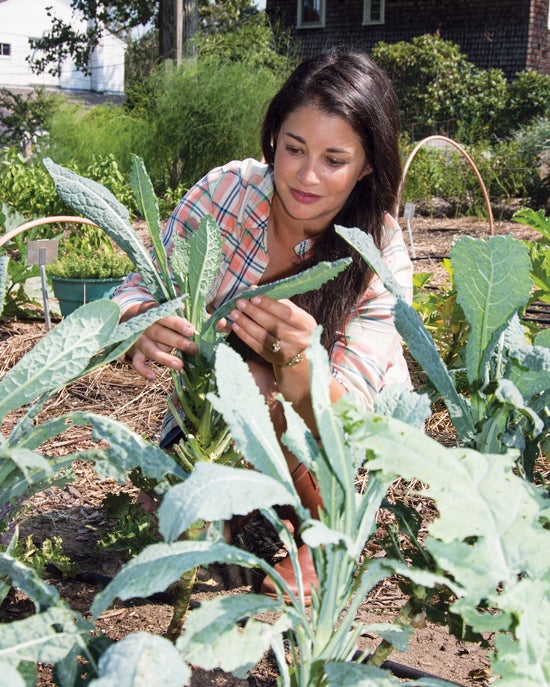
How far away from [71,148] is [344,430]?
6883mm

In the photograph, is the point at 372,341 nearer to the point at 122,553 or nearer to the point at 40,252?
the point at 122,553

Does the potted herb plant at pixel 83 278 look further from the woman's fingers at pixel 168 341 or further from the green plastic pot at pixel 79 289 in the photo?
the woman's fingers at pixel 168 341

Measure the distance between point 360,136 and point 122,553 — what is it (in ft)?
3.58

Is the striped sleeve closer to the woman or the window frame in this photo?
the woman

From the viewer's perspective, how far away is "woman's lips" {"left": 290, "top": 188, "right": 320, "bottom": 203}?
1.75 meters

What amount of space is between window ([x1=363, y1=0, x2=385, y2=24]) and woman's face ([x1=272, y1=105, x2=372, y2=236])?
14.9 meters

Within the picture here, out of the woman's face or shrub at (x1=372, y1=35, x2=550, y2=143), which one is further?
shrub at (x1=372, y1=35, x2=550, y2=143)

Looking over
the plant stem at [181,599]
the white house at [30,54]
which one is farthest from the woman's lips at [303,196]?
the white house at [30,54]

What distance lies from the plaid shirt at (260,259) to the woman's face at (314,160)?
20cm

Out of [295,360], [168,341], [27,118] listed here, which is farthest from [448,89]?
[168,341]

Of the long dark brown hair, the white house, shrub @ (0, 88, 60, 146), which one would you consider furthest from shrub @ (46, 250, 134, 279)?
the white house

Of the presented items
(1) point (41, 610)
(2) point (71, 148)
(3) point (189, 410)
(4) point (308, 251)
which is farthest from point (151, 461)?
(2) point (71, 148)

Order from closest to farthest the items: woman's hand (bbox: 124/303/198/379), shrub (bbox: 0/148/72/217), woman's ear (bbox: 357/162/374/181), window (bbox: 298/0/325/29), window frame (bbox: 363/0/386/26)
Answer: woman's hand (bbox: 124/303/198/379), woman's ear (bbox: 357/162/374/181), shrub (bbox: 0/148/72/217), window frame (bbox: 363/0/386/26), window (bbox: 298/0/325/29)

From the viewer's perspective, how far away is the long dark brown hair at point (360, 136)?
1.75 m
